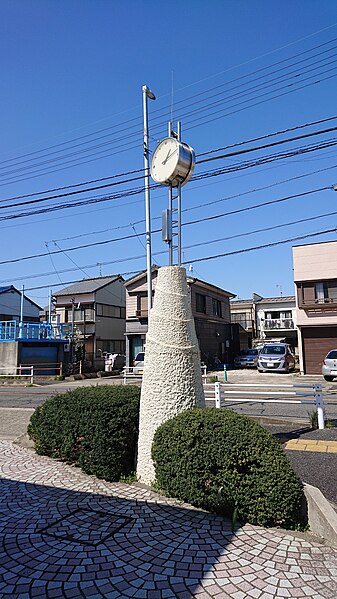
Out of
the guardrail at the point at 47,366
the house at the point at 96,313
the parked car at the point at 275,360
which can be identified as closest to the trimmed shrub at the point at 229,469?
the parked car at the point at 275,360

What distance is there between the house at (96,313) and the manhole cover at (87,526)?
1101 inches

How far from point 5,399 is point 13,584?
13.9m

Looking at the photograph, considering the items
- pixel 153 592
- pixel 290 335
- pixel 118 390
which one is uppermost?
→ pixel 290 335

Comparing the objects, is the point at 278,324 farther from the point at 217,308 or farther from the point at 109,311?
the point at 109,311

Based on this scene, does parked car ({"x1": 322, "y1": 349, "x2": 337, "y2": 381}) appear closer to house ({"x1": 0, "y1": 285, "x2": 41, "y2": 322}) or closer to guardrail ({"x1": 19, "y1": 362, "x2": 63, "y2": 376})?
guardrail ({"x1": 19, "y1": 362, "x2": 63, "y2": 376})

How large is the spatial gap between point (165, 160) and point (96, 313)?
29.3m

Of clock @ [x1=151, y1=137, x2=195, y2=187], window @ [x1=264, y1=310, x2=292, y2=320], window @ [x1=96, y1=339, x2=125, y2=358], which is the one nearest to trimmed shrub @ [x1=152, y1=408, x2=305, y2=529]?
clock @ [x1=151, y1=137, x2=195, y2=187]

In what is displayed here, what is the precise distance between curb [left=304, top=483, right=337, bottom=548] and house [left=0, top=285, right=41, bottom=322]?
3740 cm

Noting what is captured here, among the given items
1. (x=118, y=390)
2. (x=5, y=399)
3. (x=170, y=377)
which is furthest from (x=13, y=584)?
(x=5, y=399)

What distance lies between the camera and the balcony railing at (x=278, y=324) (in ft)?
138

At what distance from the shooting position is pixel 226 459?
378cm

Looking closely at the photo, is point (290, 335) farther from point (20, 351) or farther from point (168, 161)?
point (168, 161)

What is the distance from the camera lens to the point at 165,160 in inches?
236

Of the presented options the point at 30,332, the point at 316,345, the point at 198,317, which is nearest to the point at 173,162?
the point at 316,345
